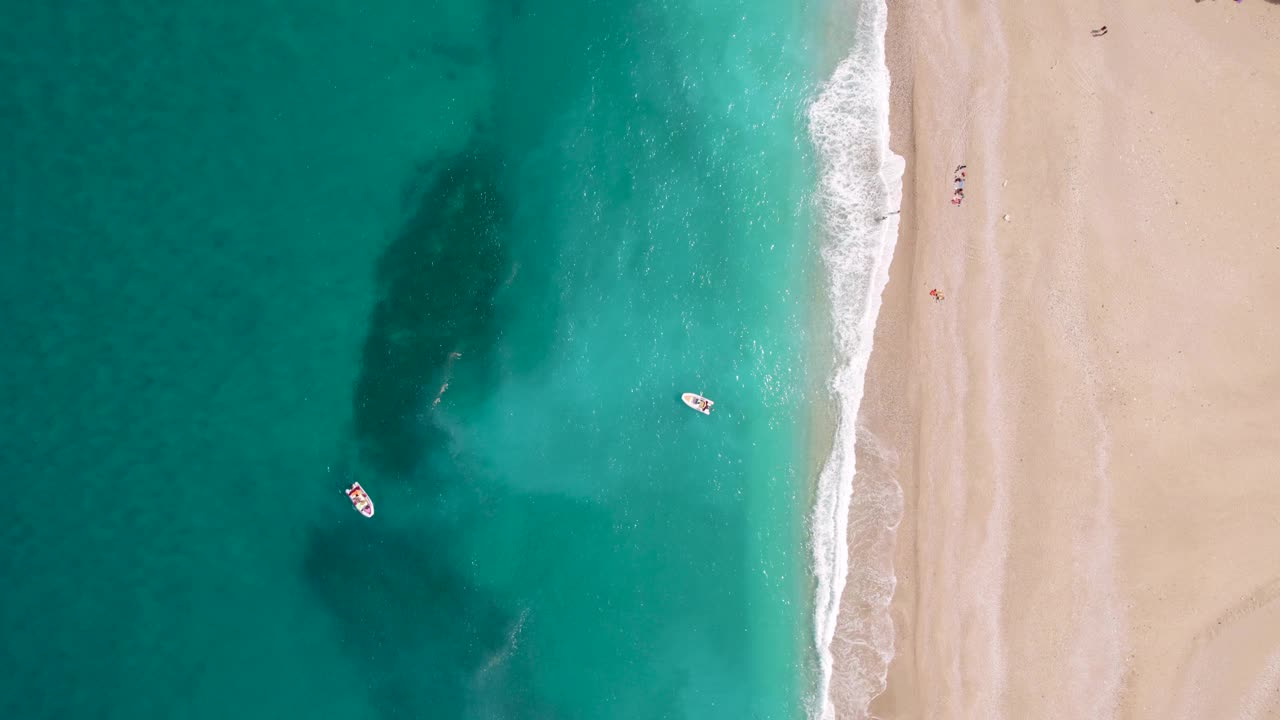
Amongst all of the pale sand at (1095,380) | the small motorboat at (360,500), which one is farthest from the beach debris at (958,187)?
the small motorboat at (360,500)

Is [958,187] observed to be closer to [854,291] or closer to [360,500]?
[854,291]

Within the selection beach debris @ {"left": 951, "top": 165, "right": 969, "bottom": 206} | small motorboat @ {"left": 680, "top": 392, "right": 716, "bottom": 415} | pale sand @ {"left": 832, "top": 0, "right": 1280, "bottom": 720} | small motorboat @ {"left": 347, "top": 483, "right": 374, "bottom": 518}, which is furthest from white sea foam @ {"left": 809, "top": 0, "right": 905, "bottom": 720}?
small motorboat @ {"left": 347, "top": 483, "right": 374, "bottom": 518}

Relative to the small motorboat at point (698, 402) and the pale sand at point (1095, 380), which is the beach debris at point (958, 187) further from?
the small motorboat at point (698, 402)

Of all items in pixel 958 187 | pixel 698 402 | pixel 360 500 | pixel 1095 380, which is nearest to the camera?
pixel 1095 380

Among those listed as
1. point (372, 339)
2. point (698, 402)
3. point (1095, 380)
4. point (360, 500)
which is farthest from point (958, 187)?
point (360, 500)

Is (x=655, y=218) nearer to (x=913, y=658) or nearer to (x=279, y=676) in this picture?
(x=913, y=658)

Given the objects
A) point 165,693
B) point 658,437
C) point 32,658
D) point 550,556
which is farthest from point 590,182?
point 32,658
